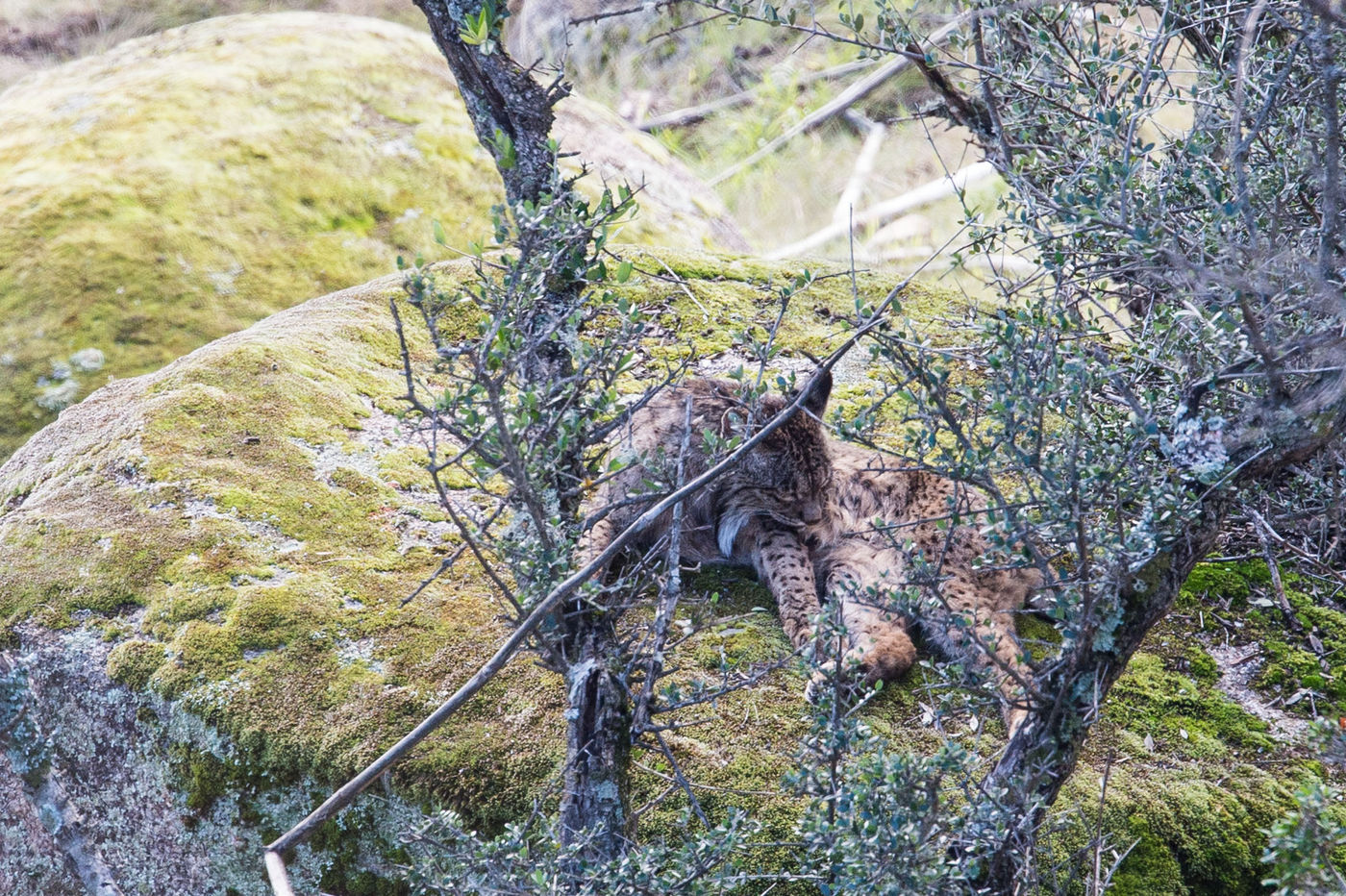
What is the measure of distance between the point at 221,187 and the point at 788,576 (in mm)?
5561

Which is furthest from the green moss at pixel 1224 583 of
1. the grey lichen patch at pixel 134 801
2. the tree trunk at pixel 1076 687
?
the grey lichen patch at pixel 134 801

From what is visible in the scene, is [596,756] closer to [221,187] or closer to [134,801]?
[134,801]

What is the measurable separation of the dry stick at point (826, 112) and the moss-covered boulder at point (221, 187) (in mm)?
2546

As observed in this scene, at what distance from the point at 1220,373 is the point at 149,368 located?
21.1 feet

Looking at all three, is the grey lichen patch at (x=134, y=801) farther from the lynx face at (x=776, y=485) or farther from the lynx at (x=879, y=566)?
the lynx face at (x=776, y=485)

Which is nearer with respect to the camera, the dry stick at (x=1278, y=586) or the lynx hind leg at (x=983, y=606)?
the lynx hind leg at (x=983, y=606)

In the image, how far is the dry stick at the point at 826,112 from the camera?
37.9ft

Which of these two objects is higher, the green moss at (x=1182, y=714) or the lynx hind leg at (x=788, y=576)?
the lynx hind leg at (x=788, y=576)

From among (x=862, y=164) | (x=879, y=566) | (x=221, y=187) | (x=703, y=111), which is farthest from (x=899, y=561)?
(x=703, y=111)

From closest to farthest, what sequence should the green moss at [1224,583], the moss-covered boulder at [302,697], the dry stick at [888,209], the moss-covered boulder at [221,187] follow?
the moss-covered boulder at [302,697], the green moss at [1224,583], the moss-covered boulder at [221,187], the dry stick at [888,209]

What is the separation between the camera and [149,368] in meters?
6.79

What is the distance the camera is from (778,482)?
15.1 feet

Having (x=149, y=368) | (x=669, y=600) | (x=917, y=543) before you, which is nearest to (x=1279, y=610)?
(x=917, y=543)

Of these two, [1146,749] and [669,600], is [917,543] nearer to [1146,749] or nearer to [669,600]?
[1146,749]
